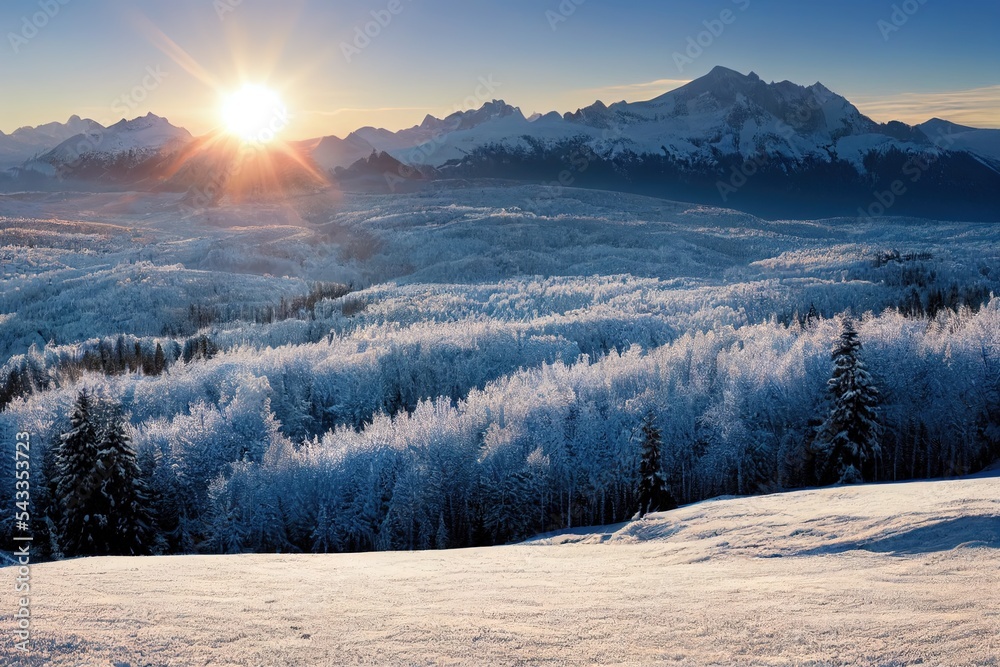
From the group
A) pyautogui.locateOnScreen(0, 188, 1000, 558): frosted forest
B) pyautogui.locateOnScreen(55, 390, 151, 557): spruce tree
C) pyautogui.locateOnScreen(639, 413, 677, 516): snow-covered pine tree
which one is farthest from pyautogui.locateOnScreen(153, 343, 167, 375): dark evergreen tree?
pyautogui.locateOnScreen(639, 413, 677, 516): snow-covered pine tree

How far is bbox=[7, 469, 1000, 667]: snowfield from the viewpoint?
14711 millimetres

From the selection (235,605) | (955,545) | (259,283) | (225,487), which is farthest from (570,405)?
(259,283)

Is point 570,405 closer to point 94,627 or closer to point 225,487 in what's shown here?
point 225,487

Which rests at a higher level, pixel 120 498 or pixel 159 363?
pixel 120 498

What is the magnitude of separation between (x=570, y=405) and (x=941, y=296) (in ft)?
350

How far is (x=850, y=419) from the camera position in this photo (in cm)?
5059

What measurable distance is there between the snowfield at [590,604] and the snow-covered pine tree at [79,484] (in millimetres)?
20394

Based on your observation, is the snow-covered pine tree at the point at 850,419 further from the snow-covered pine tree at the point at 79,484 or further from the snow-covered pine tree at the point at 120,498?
the snow-covered pine tree at the point at 79,484

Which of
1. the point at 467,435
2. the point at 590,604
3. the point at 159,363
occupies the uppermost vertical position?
the point at 590,604

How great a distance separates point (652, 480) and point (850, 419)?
15.1m

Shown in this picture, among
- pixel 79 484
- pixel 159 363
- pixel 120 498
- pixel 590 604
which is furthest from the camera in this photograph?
pixel 159 363

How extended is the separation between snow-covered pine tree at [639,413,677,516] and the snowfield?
1660 cm

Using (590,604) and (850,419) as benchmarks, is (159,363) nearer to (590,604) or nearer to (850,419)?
(850,419)

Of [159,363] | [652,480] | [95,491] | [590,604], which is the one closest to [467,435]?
[652,480]
